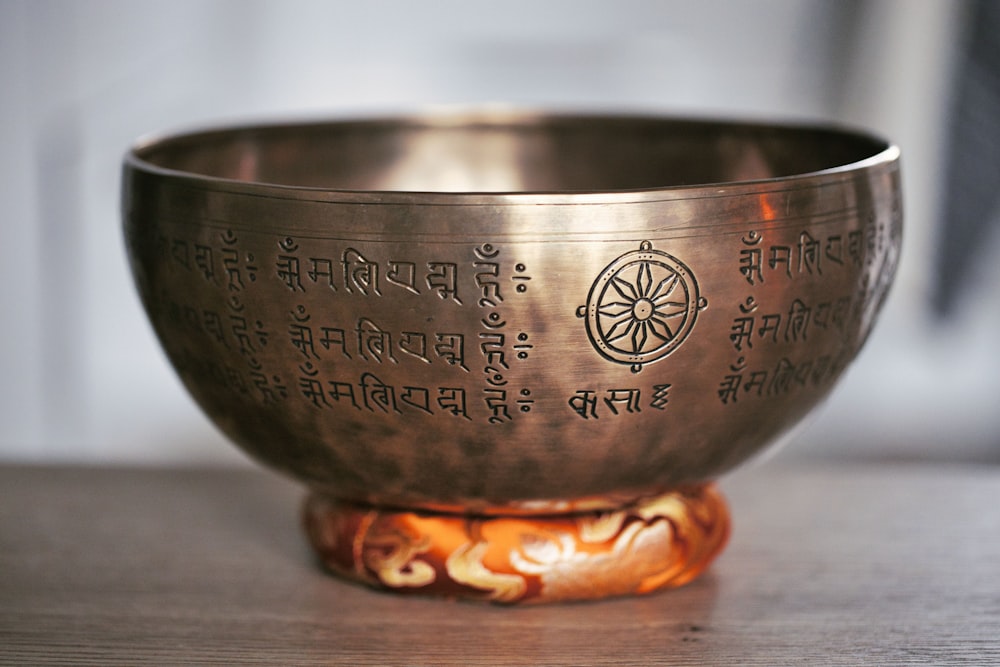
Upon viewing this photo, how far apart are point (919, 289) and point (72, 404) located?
1.34m

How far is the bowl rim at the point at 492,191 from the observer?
0.49 metres

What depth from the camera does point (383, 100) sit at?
182cm

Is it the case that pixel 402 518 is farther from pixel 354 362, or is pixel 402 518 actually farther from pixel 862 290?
pixel 862 290

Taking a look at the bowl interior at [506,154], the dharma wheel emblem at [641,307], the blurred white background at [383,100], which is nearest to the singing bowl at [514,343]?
the dharma wheel emblem at [641,307]

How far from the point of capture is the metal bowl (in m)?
0.50

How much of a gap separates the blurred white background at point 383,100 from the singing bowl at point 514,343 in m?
1.18

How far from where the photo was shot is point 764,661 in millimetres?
566

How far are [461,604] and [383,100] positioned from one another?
1295 millimetres

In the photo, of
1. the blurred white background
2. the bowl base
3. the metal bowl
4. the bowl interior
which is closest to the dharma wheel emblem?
the metal bowl

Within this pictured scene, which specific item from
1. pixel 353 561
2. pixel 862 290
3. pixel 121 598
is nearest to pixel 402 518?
pixel 353 561

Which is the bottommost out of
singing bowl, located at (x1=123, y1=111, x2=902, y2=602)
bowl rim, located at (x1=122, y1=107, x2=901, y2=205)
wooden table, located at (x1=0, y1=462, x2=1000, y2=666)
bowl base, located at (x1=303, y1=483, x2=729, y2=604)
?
wooden table, located at (x1=0, y1=462, x2=1000, y2=666)

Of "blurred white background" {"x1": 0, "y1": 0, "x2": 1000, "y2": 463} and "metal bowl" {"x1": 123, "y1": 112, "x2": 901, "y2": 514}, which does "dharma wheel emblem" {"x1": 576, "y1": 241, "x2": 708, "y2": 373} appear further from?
"blurred white background" {"x1": 0, "y1": 0, "x2": 1000, "y2": 463}


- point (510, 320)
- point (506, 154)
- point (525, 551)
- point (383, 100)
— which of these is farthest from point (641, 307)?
point (383, 100)

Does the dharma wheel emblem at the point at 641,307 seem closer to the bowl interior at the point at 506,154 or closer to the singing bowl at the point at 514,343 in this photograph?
the singing bowl at the point at 514,343
